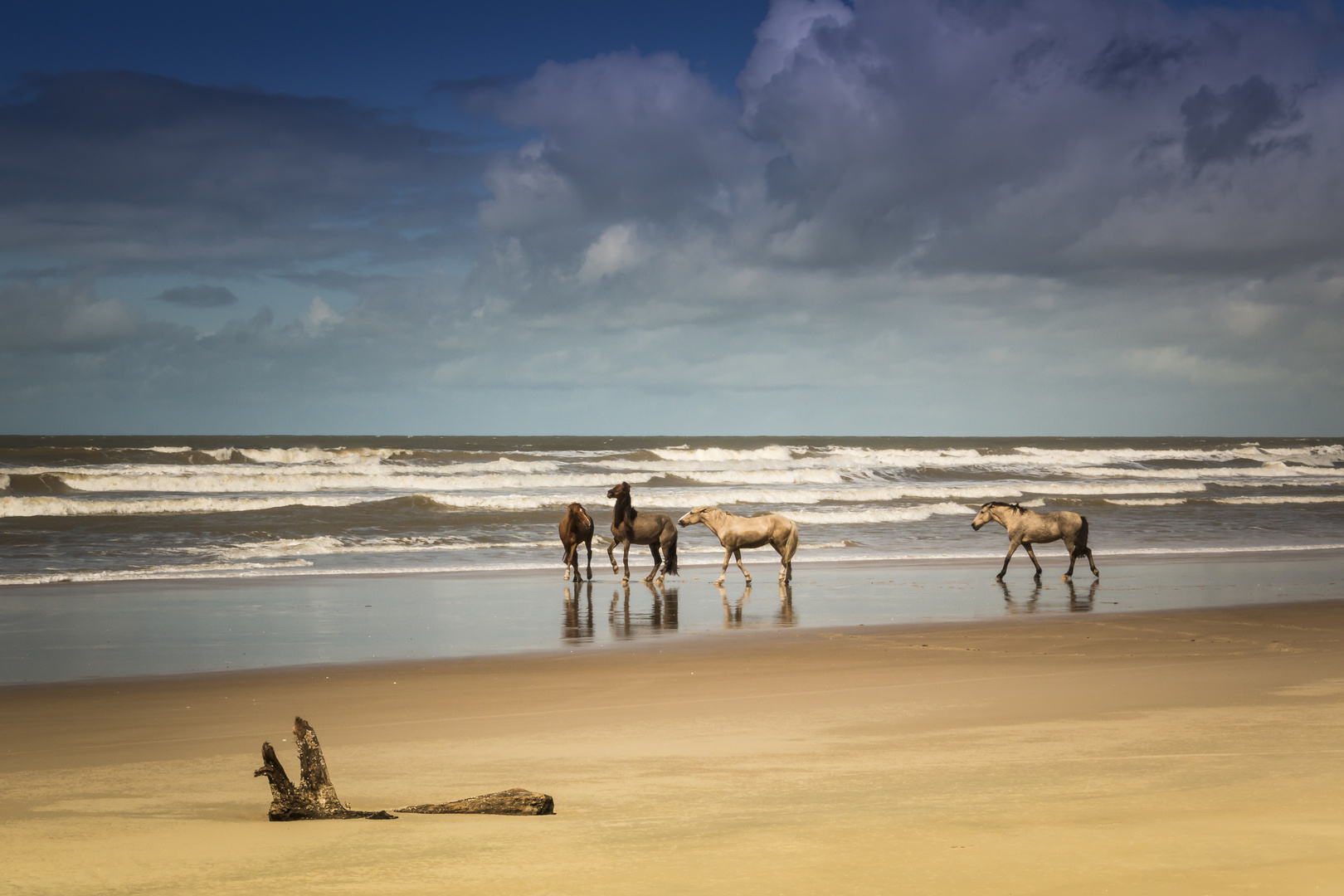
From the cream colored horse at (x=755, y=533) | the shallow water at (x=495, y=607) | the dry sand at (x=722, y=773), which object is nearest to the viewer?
the dry sand at (x=722, y=773)

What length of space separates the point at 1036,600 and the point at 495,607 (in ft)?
24.7

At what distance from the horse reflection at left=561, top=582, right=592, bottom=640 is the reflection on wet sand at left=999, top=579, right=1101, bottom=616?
5450 millimetres

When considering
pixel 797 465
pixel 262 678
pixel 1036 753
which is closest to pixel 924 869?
pixel 1036 753

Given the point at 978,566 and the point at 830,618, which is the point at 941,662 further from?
the point at 978,566

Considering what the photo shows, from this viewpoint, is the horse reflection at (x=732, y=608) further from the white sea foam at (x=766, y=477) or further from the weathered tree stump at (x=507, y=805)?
the white sea foam at (x=766, y=477)

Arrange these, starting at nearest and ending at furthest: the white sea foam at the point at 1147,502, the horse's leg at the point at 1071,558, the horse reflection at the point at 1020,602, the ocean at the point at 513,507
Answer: the horse reflection at the point at 1020,602
the horse's leg at the point at 1071,558
the ocean at the point at 513,507
the white sea foam at the point at 1147,502

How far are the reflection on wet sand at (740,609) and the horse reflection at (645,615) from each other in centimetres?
67

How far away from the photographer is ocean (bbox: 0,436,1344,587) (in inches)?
835

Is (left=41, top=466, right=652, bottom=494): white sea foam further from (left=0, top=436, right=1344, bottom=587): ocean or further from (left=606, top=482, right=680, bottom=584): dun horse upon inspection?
(left=606, top=482, right=680, bottom=584): dun horse

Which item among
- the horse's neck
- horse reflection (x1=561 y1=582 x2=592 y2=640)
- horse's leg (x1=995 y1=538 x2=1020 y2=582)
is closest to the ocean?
the horse's neck

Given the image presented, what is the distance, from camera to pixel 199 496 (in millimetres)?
34188

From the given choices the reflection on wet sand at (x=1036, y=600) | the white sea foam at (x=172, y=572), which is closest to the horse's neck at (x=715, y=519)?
the reflection on wet sand at (x=1036, y=600)

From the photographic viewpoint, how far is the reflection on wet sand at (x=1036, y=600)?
1431cm

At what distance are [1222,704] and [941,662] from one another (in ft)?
9.01
